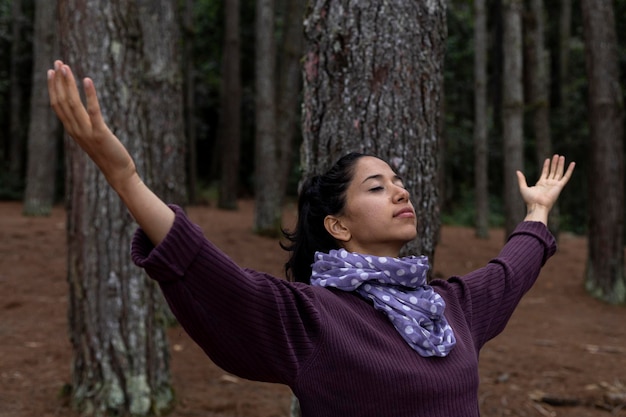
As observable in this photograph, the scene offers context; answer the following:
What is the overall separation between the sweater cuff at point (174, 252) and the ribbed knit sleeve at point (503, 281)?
1147mm

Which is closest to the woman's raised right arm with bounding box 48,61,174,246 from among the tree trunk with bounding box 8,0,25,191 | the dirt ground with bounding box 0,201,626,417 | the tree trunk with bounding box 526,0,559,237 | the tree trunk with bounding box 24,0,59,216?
the dirt ground with bounding box 0,201,626,417

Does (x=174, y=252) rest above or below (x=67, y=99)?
below

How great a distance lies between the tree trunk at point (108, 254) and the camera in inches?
184

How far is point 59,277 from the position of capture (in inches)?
353

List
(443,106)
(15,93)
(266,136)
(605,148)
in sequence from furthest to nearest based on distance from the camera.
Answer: (15,93), (443,106), (266,136), (605,148)

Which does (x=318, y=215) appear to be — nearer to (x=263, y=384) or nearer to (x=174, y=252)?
(x=174, y=252)

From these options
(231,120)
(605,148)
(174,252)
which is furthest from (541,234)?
(231,120)

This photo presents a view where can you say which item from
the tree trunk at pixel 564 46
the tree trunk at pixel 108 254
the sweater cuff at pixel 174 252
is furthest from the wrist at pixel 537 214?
the tree trunk at pixel 564 46

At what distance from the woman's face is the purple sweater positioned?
24 centimetres

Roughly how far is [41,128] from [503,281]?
14610 mm

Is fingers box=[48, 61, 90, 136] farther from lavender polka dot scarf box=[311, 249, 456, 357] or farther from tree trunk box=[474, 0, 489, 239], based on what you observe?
tree trunk box=[474, 0, 489, 239]

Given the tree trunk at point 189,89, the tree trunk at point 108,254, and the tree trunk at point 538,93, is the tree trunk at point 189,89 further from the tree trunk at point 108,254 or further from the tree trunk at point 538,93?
the tree trunk at point 108,254

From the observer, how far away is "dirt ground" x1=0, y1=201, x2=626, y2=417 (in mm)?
5324

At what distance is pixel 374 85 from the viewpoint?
3328 millimetres
